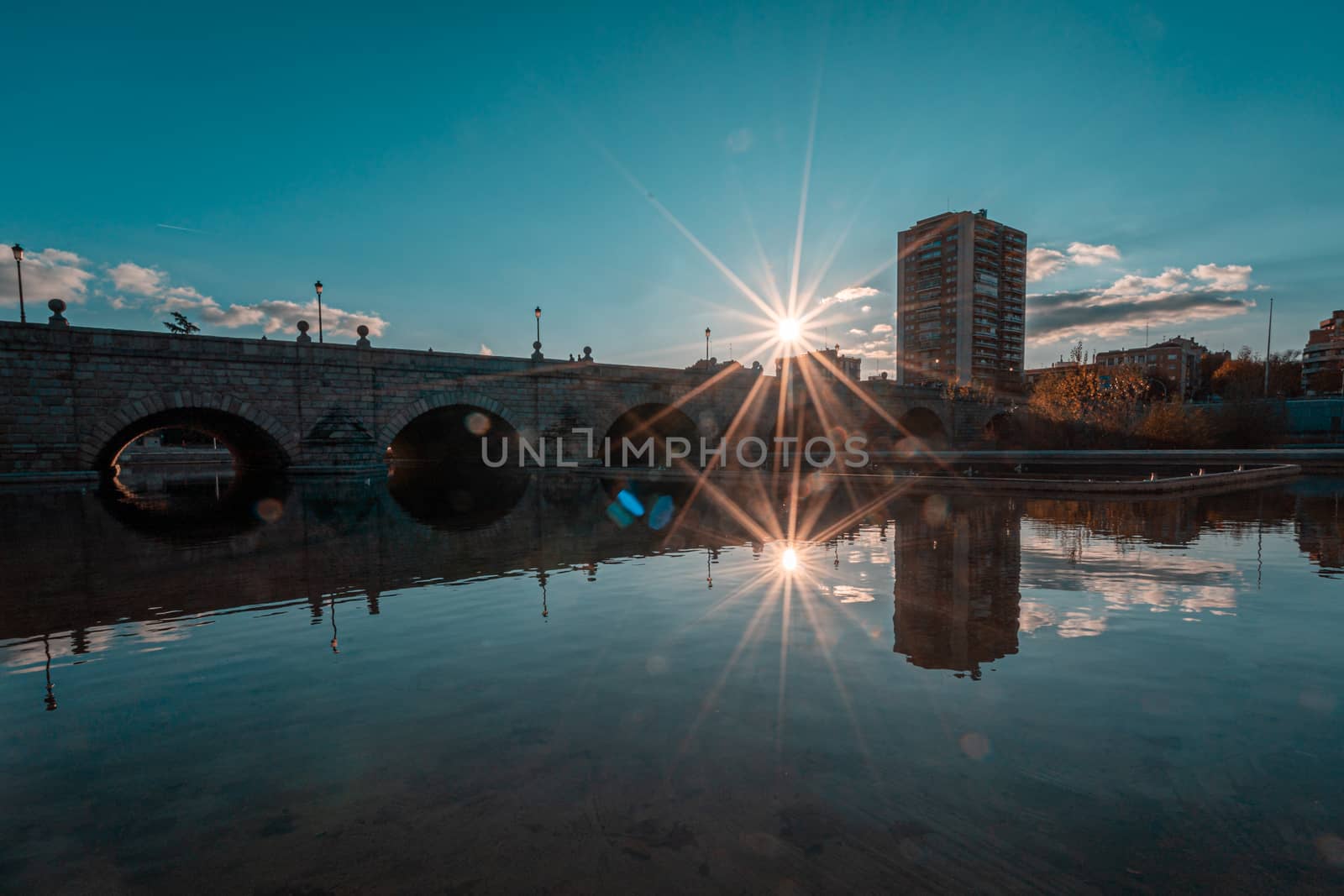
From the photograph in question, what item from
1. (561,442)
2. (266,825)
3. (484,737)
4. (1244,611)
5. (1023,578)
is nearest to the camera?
(266,825)

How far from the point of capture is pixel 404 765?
354cm

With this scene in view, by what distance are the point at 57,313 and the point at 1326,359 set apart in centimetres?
15012

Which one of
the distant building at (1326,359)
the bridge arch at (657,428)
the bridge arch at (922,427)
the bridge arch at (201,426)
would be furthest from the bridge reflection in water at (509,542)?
the distant building at (1326,359)

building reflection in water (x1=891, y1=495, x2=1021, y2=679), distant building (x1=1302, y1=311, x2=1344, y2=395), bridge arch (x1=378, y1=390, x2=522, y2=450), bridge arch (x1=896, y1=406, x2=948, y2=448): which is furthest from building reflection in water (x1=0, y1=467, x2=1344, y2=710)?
distant building (x1=1302, y1=311, x2=1344, y2=395)

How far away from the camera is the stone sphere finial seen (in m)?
21.9

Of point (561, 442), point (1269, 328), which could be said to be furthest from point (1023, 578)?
point (1269, 328)

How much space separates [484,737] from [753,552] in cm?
643

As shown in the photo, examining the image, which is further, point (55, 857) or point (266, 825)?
point (266, 825)

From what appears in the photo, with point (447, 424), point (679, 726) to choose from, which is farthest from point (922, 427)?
point (679, 726)

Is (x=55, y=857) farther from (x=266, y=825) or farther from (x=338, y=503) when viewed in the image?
(x=338, y=503)

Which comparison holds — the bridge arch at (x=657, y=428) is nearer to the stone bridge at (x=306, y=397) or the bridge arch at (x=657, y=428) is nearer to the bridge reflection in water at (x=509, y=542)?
the stone bridge at (x=306, y=397)

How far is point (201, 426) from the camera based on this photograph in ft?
107

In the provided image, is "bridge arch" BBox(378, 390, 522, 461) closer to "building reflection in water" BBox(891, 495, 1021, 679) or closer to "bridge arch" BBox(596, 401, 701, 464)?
"bridge arch" BBox(596, 401, 701, 464)

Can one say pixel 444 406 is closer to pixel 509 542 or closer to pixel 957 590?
pixel 509 542
